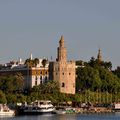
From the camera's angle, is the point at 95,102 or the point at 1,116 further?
the point at 95,102

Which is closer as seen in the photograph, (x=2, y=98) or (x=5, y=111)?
(x=5, y=111)

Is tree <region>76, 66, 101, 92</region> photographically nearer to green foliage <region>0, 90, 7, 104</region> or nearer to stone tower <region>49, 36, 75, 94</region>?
stone tower <region>49, 36, 75, 94</region>

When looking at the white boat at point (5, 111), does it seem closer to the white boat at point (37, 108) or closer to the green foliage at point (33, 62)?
the white boat at point (37, 108)

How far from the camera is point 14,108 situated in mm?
152875

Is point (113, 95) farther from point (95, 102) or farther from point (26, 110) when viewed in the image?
point (26, 110)

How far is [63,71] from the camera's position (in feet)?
595

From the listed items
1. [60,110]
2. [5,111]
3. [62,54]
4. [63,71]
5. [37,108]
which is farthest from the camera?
[62,54]

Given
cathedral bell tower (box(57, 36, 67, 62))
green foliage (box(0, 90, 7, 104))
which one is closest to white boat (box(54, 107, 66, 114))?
green foliage (box(0, 90, 7, 104))

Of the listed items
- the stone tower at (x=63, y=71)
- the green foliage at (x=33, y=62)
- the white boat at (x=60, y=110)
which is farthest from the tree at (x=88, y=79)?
the white boat at (x=60, y=110)

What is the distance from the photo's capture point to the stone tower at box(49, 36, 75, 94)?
180 m

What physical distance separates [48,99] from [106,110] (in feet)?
34.4

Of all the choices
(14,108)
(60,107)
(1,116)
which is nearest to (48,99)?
(60,107)

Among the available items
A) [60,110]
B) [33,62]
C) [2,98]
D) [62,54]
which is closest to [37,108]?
[60,110]

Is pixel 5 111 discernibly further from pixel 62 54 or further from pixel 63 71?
pixel 62 54
